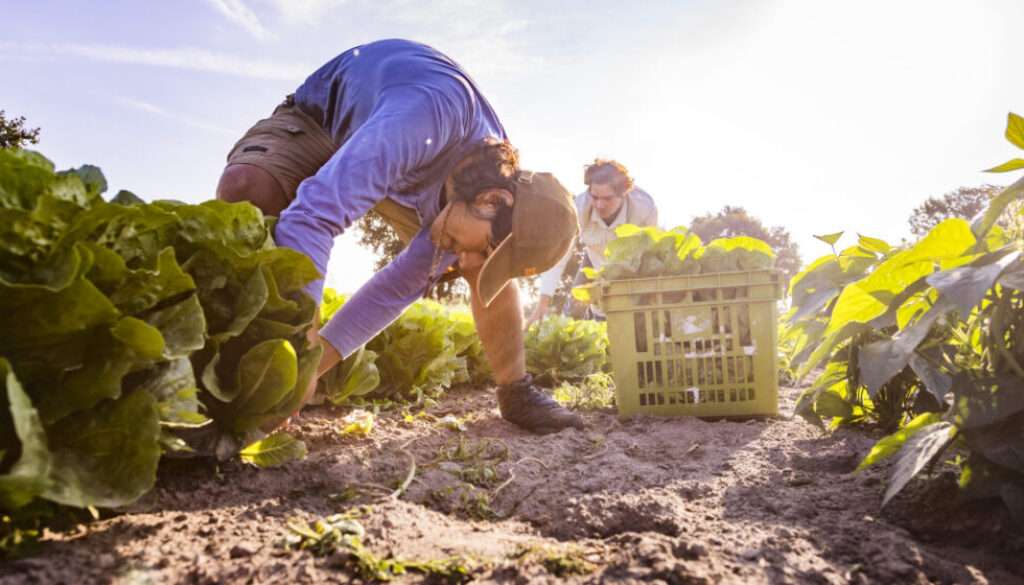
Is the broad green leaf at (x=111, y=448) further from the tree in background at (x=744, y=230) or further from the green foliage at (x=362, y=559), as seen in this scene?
the tree in background at (x=744, y=230)

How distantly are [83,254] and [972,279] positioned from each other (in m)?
1.65

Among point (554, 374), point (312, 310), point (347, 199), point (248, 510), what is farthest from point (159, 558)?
point (554, 374)

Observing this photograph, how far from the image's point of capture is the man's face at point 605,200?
5.65m

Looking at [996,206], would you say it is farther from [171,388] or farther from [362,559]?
[171,388]

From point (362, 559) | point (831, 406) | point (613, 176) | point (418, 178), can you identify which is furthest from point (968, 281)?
point (613, 176)

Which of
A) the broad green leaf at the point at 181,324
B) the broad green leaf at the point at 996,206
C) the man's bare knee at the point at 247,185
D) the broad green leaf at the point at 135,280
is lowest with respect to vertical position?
the broad green leaf at the point at 181,324

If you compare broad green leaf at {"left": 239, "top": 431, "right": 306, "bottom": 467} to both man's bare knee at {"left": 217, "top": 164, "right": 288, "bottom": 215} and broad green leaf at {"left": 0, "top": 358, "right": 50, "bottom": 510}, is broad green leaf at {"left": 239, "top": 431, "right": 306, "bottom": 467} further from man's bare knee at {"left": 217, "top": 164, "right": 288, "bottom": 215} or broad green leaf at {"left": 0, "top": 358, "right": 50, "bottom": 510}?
man's bare knee at {"left": 217, "top": 164, "right": 288, "bottom": 215}

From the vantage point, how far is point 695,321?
3.22m

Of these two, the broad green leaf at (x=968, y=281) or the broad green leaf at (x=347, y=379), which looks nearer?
the broad green leaf at (x=968, y=281)

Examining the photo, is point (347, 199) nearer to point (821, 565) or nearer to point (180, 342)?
point (180, 342)

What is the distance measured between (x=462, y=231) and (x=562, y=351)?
129 inches

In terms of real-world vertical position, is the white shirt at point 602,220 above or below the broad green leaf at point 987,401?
above

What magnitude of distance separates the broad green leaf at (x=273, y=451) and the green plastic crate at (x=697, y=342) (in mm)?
1982

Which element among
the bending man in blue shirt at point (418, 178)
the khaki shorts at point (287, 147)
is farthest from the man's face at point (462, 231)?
the khaki shorts at point (287, 147)
